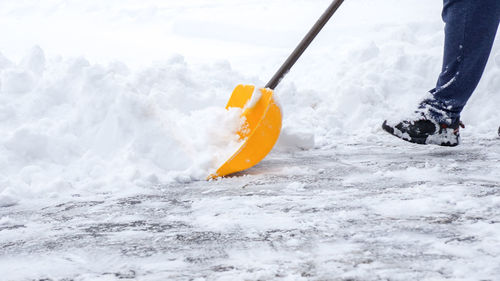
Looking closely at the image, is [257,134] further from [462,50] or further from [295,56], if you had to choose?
[462,50]

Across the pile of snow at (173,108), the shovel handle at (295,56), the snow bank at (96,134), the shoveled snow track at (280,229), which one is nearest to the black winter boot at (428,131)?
the pile of snow at (173,108)

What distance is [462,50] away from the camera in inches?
99.4

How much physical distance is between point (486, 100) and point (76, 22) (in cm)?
784

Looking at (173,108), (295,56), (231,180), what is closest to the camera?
(231,180)

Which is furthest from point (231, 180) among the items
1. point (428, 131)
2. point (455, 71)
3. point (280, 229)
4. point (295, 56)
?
point (455, 71)

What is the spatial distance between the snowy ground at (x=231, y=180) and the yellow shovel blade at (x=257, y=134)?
63mm

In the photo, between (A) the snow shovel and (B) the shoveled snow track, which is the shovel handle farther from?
(B) the shoveled snow track

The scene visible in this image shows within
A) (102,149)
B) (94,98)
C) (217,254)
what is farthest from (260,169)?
(217,254)

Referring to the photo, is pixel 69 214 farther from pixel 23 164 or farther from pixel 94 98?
pixel 94 98

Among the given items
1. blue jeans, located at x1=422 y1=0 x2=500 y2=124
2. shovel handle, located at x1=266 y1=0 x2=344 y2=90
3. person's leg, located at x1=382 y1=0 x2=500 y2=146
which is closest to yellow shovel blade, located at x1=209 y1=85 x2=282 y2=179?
shovel handle, located at x1=266 y1=0 x2=344 y2=90

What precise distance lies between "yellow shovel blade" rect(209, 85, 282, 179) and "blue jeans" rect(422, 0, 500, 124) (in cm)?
78

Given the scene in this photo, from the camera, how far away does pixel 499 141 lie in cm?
291

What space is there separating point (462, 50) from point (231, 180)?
119cm

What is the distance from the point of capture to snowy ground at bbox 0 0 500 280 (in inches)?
55.4
